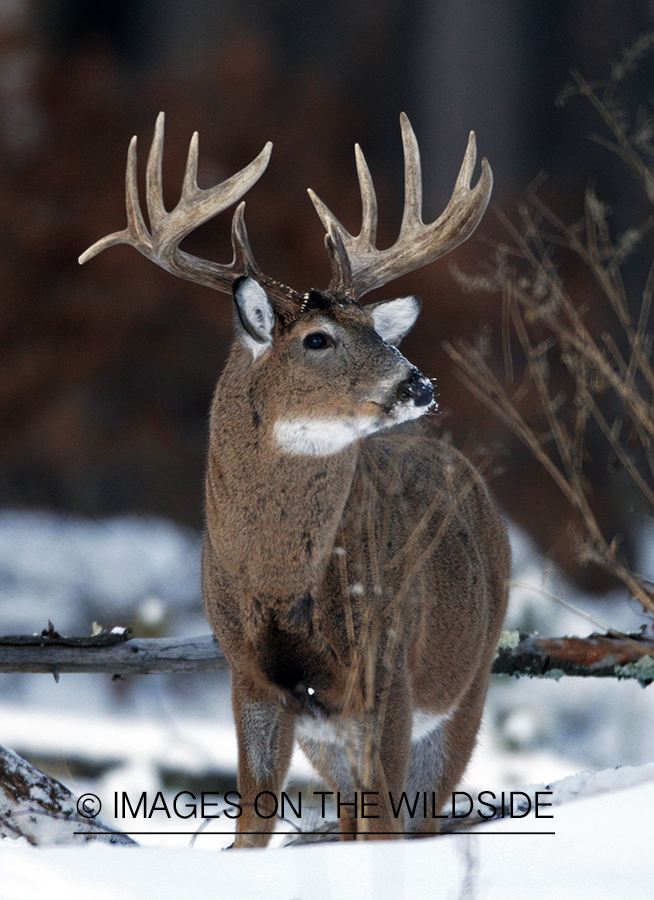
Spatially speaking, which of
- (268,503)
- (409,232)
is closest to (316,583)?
(268,503)

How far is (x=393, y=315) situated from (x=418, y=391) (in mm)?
415

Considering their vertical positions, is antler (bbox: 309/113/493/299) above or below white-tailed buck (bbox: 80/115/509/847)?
above

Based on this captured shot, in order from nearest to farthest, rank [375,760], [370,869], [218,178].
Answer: [370,869], [375,760], [218,178]

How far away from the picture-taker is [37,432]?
5.79 metres

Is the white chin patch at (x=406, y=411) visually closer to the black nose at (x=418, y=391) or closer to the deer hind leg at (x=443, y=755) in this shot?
the black nose at (x=418, y=391)

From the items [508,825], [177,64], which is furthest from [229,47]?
[508,825]

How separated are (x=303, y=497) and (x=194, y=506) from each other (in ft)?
11.7

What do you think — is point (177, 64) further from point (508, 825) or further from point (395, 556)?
point (508, 825)

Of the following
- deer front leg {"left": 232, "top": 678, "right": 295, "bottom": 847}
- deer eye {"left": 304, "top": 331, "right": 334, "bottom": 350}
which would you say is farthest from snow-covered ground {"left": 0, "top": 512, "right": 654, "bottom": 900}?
deer eye {"left": 304, "top": 331, "right": 334, "bottom": 350}

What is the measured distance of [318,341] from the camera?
252 centimetres

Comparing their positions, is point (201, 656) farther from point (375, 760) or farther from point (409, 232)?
point (409, 232)

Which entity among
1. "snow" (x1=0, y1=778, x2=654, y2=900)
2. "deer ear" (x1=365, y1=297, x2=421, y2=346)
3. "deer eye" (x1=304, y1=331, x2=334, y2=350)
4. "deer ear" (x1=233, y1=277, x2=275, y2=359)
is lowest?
"snow" (x1=0, y1=778, x2=654, y2=900)

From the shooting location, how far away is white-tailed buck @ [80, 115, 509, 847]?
2.37 m

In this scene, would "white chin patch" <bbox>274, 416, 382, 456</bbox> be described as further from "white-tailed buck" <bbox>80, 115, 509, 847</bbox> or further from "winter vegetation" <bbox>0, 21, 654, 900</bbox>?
"winter vegetation" <bbox>0, 21, 654, 900</bbox>
